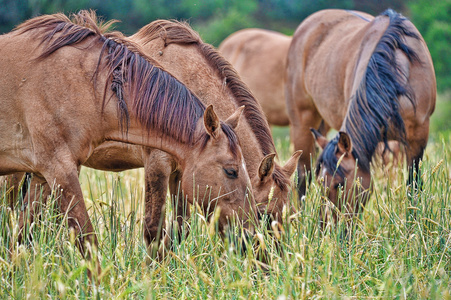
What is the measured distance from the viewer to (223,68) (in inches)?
162

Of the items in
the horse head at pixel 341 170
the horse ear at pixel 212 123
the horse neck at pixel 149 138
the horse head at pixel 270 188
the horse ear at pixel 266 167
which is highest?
the horse ear at pixel 212 123

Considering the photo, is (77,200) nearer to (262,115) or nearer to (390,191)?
(262,115)

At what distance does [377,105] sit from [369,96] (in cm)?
12

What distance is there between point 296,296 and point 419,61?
3231 mm

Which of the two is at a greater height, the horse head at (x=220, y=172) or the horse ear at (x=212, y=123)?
the horse ear at (x=212, y=123)

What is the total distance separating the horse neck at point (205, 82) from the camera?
3914 millimetres

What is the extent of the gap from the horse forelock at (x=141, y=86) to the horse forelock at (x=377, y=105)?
1602 mm

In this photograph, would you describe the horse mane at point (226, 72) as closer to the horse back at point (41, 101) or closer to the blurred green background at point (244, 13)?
the horse back at point (41, 101)

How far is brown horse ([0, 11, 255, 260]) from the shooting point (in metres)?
3.33

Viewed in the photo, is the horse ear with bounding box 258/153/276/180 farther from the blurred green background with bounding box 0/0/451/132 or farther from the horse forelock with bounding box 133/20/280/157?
the blurred green background with bounding box 0/0/451/132

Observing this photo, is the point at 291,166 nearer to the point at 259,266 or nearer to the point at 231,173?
the point at 231,173

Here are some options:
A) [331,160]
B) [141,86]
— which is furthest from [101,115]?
[331,160]

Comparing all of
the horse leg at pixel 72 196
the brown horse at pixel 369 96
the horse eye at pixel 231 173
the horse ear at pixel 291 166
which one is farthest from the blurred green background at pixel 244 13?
the horse eye at pixel 231 173

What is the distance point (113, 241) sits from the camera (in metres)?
3.29
